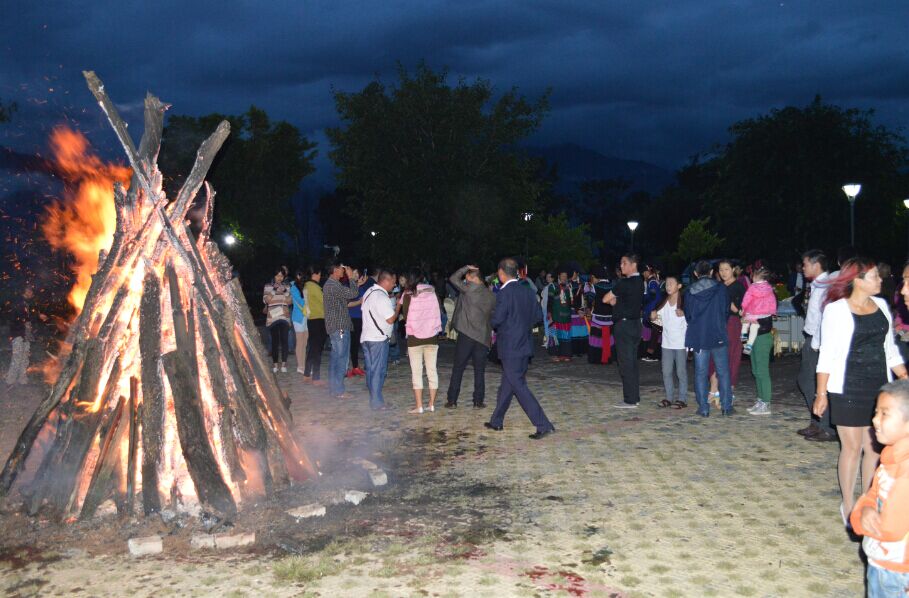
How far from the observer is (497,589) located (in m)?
4.75

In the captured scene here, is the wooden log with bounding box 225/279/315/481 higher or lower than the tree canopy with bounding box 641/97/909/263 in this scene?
lower

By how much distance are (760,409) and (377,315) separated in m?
4.98

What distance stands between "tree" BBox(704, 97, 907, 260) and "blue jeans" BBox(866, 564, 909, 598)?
32080 millimetres

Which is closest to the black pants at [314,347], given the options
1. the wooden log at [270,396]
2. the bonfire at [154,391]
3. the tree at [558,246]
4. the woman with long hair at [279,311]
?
the woman with long hair at [279,311]

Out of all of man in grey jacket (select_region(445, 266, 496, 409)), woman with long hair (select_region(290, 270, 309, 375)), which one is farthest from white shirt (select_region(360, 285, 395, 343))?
woman with long hair (select_region(290, 270, 309, 375))

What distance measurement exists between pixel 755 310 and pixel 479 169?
2565cm

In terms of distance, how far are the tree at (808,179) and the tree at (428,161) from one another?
30.3ft

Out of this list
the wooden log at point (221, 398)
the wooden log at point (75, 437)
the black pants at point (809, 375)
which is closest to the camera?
the wooden log at point (75, 437)

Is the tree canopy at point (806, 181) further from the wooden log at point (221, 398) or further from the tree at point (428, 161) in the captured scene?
the wooden log at point (221, 398)

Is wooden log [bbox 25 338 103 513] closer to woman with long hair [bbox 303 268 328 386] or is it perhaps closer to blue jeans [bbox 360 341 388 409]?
blue jeans [bbox 360 341 388 409]

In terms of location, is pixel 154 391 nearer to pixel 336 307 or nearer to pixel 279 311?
pixel 336 307

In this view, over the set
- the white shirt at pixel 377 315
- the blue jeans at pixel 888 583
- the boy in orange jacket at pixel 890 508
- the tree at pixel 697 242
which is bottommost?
the blue jeans at pixel 888 583

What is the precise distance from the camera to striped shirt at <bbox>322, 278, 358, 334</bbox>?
11.8 m

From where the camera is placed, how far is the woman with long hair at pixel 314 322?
1334 cm
